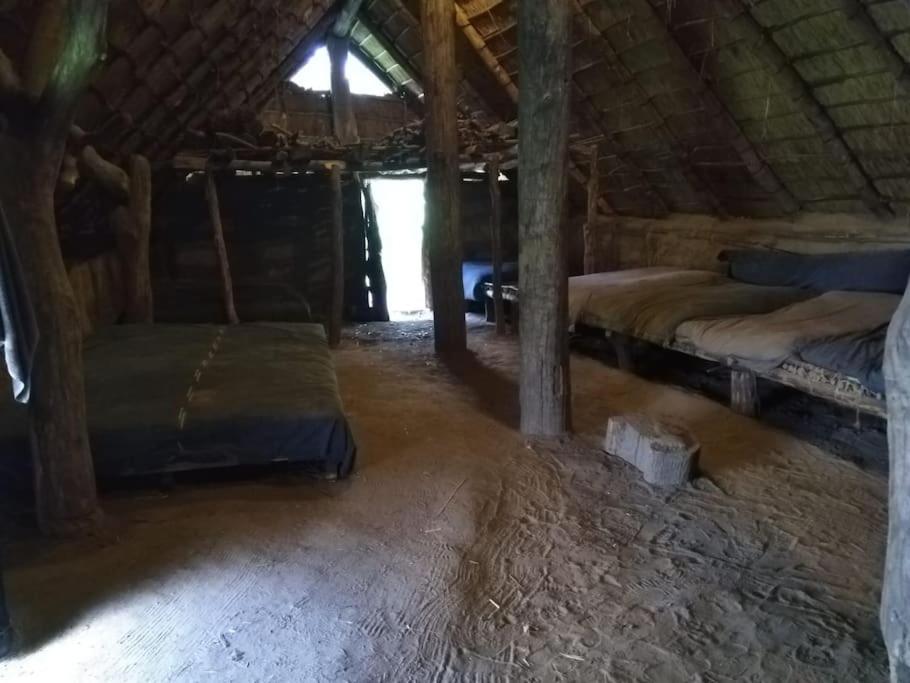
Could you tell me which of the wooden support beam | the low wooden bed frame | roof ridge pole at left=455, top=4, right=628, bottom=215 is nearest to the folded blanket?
the low wooden bed frame

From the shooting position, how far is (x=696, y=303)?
4.79 metres

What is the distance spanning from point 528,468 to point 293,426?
3.94 feet

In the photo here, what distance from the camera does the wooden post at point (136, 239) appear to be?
5.18 m

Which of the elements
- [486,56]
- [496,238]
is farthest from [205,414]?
[486,56]

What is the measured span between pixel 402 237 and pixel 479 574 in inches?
373

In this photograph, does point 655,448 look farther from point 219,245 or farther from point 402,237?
point 402,237

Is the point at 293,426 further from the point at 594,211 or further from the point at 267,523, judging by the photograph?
the point at 594,211

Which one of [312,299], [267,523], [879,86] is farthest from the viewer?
[312,299]

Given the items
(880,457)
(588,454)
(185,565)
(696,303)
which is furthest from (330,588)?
(696,303)

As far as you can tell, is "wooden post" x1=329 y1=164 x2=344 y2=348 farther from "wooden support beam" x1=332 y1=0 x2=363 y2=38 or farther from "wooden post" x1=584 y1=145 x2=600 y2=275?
"wooden post" x1=584 y1=145 x2=600 y2=275

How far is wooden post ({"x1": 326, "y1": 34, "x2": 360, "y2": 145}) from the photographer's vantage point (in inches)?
324

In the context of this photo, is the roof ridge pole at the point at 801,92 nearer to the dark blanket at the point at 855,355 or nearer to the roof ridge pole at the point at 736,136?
the roof ridge pole at the point at 736,136

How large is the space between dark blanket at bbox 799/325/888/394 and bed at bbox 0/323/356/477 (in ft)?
8.23

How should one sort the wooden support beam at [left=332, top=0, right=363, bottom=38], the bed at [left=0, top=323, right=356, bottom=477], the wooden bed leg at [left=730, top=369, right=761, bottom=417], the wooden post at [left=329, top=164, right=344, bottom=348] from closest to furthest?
the bed at [left=0, top=323, right=356, bottom=477] → the wooden bed leg at [left=730, top=369, right=761, bottom=417] → the wooden post at [left=329, top=164, right=344, bottom=348] → the wooden support beam at [left=332, top=0, right=363, bottom=38]
